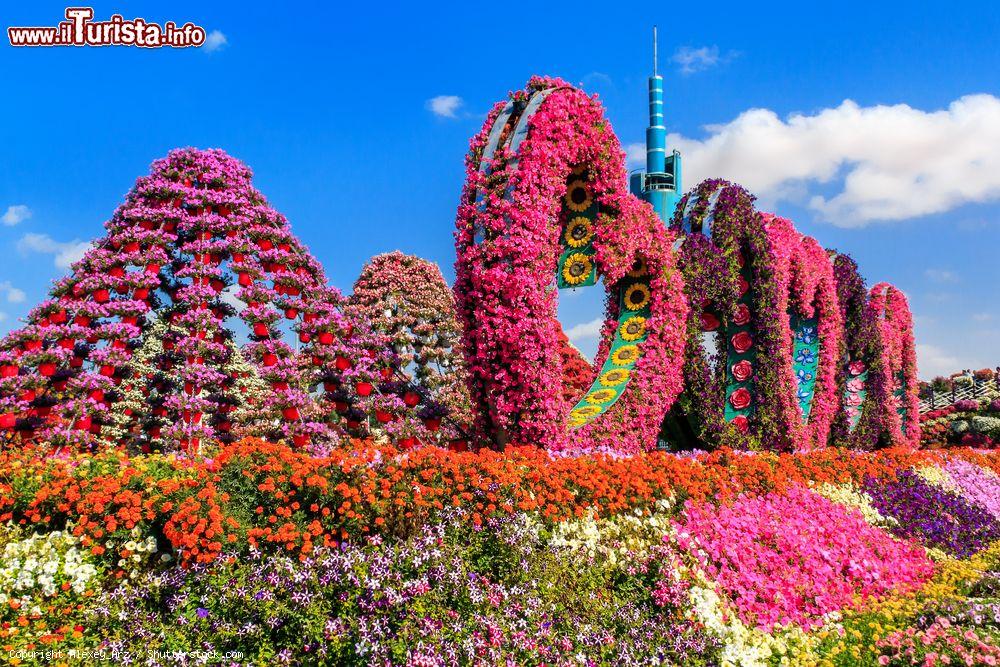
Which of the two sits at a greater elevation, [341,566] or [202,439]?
[202,439]

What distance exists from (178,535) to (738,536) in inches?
187

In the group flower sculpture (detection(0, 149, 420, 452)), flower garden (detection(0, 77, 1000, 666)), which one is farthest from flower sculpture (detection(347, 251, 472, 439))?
flower sculpture (detection(0, 149, 420, 452))

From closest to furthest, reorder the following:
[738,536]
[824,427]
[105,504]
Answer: [105,504] → [738,536] → [824,427]

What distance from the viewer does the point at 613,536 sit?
6.62 meters

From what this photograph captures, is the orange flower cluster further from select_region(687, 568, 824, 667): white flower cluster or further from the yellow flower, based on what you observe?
the yellow flower

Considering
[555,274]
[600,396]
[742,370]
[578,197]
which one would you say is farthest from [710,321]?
[555,274]

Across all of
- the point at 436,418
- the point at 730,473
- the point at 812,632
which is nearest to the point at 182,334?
the point at 436,418

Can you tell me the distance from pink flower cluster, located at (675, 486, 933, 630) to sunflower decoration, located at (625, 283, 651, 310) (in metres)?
3.39

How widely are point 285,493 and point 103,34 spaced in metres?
7.24

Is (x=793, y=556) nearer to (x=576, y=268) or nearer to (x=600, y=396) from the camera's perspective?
(x=600, y=396)

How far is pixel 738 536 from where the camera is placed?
7.30 meters

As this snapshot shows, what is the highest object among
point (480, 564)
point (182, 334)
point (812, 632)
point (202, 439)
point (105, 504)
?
point (182, 334)

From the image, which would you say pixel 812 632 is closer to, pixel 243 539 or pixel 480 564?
pixel 480 564

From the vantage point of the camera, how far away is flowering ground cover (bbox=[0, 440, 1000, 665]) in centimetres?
526
